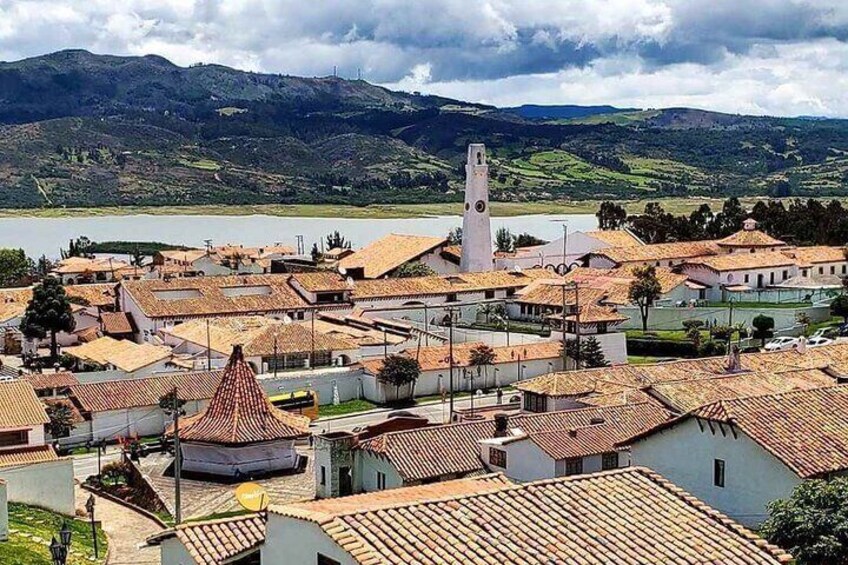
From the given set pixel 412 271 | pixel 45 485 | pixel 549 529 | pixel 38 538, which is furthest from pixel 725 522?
pixel 412 271

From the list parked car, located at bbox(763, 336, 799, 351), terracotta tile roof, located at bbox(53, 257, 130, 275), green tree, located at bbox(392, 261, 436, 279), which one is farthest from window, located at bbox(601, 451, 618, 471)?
terracotta tile roof, located at bbox(53, 257, 130, 275)

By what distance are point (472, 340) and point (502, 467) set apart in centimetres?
2299

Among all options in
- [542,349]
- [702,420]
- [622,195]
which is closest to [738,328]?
[542,349]

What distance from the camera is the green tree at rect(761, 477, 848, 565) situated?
12789 millimetres

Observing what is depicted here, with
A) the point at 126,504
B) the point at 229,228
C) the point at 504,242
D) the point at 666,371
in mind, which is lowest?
the point at 126,504

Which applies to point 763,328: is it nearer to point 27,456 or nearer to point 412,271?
point 412,271

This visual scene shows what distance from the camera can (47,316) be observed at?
43.8 m

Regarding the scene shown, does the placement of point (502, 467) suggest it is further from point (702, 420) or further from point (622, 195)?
point (622, 195)

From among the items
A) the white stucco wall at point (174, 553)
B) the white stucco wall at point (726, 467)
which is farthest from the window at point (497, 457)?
the white stucco wall at point (174, 553)

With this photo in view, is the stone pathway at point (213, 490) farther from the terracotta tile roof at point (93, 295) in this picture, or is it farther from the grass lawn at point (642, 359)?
the terracotta tile roof at point (93, 295)

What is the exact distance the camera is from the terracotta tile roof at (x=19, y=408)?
25703mm

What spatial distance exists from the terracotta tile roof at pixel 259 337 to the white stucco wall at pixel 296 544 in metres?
27.9

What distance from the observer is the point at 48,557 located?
63.1 feet

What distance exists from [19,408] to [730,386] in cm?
1594
